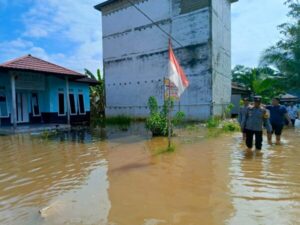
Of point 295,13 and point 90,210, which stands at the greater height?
point 295,13

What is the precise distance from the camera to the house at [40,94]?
16.8 m

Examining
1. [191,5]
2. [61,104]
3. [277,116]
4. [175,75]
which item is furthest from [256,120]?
[61,104]

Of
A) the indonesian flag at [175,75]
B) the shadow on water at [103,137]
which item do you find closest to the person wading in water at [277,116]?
the indonesian flag at [175,75]

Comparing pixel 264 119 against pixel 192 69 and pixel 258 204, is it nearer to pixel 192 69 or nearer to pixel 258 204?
pixel 258 204

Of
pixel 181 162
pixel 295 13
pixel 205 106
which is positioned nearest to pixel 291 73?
pixel 295 13

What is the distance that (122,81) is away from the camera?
2492 centimetres

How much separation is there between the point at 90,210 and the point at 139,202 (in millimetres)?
747

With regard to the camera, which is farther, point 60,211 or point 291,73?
point 291,73

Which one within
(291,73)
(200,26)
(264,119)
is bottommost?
(264,119)

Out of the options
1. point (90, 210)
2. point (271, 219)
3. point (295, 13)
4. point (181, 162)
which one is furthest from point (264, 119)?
point (295, 13)

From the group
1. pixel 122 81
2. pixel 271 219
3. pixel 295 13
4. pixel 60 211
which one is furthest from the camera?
pixel 122 81

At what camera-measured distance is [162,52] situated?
22094 millimetres

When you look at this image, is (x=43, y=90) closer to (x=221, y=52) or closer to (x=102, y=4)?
(x=102, y=4)

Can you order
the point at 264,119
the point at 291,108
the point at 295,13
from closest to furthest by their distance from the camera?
the point at 264,119
the point at 291,108
the point at 295,13
